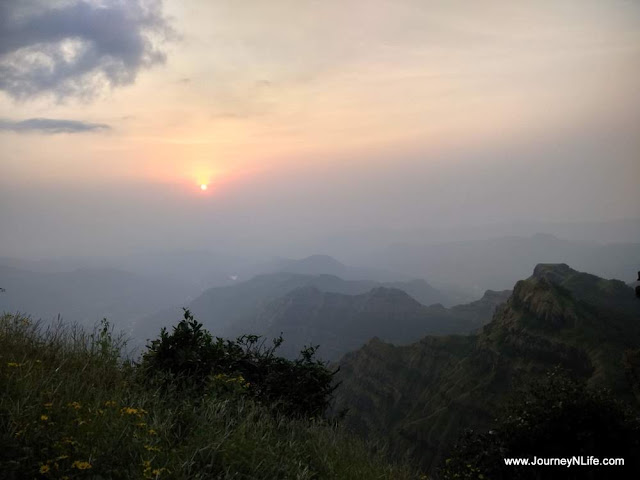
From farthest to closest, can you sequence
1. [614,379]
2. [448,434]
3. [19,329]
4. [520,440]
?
[448,434] → [614,379] → [520,440] → [19,329]

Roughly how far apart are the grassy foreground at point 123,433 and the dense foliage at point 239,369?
44.5 inches

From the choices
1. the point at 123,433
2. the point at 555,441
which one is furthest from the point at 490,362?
the point at 123,433

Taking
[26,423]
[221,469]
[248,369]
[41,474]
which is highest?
[26,423]

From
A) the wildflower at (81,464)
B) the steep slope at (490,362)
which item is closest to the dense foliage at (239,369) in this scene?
the wildflower at (81,464)

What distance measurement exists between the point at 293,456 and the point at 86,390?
12.1 feet

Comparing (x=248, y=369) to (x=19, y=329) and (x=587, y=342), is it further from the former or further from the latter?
(x=587, y=342)

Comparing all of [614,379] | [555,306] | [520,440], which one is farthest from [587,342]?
[520,440]

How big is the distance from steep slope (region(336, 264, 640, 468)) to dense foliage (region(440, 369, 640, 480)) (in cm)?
6347

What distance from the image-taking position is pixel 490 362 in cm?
10956

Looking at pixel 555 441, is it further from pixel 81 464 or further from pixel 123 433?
pixel 81 464

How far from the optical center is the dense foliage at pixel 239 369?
933cm

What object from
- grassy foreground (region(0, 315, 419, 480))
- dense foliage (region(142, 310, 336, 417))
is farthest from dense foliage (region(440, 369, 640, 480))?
grassy foreground (region(0, 315, 419, 480))

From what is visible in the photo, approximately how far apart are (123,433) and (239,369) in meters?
6.26

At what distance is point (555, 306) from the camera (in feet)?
359
